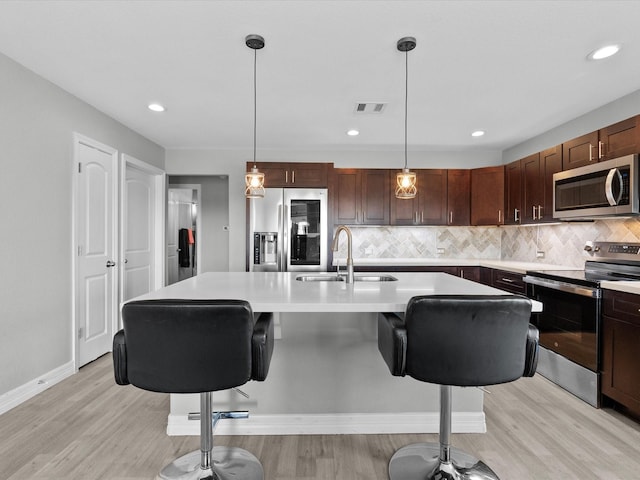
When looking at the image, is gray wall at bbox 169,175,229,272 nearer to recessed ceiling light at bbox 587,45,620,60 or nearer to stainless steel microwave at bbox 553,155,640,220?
stainless steel microwave at bbox 553,155,640,220

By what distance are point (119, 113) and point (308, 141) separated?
2.04m

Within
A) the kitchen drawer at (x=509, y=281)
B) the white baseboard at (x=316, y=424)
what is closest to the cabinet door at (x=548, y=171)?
the kitchen drawer at (x=509, y=281)

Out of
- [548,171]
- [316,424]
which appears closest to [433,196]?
[548,171]

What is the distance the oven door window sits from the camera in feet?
8.39

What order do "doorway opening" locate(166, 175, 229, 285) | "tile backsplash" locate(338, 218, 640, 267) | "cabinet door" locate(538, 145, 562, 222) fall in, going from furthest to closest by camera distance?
"doorway opening" locate(166, 175, 229, 285) < "tile backsplash" locate(338, 218, 640, 267) < "cabinet door" locate(538, 145, 562, 222)

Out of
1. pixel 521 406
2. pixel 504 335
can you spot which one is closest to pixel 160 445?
pixel 504 335

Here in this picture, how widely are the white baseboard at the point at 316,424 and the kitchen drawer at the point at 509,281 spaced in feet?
6.16

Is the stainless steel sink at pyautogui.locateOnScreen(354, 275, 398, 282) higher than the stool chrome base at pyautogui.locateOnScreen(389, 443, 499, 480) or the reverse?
higher

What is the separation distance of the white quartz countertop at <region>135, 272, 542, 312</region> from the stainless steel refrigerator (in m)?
1.92

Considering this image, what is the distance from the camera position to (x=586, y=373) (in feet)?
8.55

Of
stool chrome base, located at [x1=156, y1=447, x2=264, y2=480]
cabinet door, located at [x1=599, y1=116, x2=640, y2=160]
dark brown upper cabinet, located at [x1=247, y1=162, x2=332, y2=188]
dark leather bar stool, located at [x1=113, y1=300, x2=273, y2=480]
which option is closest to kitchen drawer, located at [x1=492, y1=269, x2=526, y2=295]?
cabinet door, located at [x1=599, y1=116, x2=640, y2=160]

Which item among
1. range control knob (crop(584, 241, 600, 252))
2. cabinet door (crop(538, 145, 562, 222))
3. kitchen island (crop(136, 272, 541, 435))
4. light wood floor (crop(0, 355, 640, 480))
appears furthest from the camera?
cabinet door (crop(538, 145, 562, 222))

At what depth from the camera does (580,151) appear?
322 cm

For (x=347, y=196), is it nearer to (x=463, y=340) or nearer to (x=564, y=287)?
(x=564, y=287)
